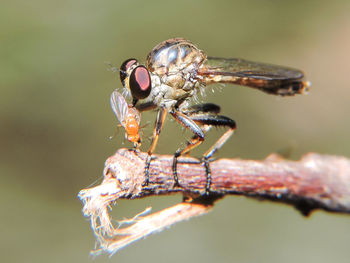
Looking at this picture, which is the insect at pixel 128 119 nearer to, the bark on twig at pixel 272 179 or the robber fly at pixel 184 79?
the robber fly at pixel 184 79

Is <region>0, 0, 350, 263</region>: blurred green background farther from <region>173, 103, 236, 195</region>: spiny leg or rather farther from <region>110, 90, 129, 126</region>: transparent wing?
<region>110, 90, 129, 126</region>: transparent wing

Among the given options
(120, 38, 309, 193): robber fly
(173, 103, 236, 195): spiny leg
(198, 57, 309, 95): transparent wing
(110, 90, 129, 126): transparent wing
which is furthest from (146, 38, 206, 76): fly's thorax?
(110, 90, 129, 126): transparent wing

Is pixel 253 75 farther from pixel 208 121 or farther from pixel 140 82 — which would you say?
pixel 140 82

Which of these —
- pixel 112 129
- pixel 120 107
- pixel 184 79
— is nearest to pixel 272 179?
pixel 120 107

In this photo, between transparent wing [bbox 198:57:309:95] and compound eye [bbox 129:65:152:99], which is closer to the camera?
compound eye [bbox 129:65:152:99]

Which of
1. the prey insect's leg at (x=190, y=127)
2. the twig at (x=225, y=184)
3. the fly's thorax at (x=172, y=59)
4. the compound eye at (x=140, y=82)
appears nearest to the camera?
the twig at (x=225, y=184)

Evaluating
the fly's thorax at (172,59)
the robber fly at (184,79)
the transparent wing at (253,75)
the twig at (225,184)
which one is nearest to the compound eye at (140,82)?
the robber fly at (184,79)

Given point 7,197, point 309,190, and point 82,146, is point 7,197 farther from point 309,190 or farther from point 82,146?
point 309,190

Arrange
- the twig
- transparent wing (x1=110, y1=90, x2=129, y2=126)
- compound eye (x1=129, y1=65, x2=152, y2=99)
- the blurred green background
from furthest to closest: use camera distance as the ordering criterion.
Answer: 1. the blurred green background
2. compound eye (x1=129, y1=65, x2=152, y2=99)
3. transparent wing (x1=110, y1=90, x2=129, y2=126)
4. the twig
